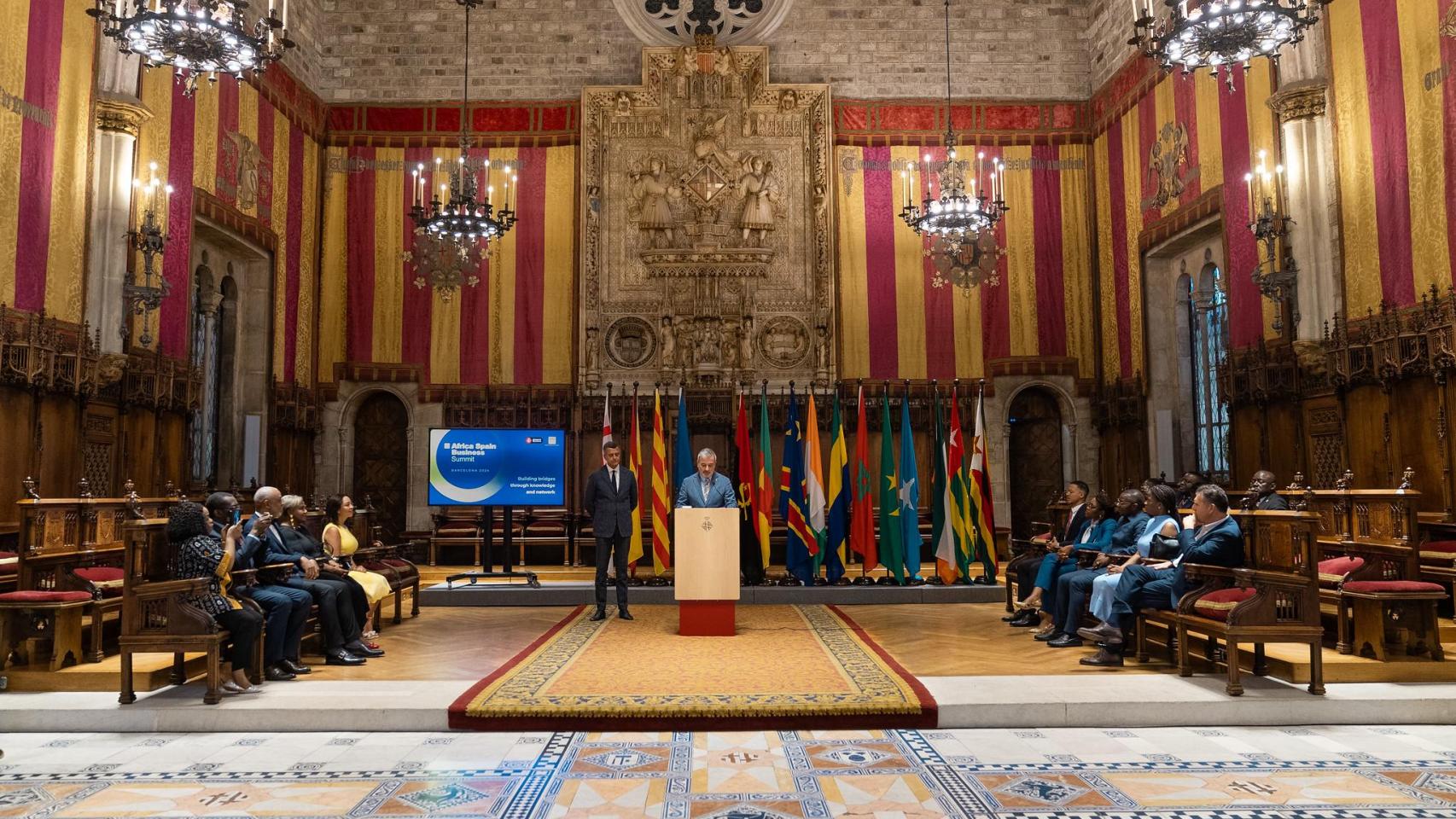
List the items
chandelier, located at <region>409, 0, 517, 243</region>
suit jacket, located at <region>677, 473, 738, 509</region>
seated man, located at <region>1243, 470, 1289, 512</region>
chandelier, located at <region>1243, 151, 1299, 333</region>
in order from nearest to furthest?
1. seated man, located at <region>1243, 470, 1289, 512</region>
2. suit jacket, located at <region>677, 473, 738, 509</region>
3. chandelier, located at <region>1243, 151, 1299, 333</region>
4. chandelier, located at <region>409, 0, 517, 243</region>

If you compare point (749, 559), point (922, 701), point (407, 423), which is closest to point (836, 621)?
point (749, 559)

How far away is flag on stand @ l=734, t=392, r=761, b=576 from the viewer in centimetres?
996

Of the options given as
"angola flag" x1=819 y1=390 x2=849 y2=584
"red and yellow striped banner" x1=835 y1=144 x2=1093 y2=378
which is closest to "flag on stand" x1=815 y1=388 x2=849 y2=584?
"angola flag" x1=819 y1=390 x2=849 y2=584

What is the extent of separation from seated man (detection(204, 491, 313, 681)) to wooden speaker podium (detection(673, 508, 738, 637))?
254cm

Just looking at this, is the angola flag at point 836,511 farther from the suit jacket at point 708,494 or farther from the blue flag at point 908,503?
the suit jacket at point 708,494

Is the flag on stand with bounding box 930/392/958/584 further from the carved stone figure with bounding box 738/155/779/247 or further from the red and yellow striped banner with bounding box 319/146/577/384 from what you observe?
the red and yellow striped banner with bounding box 319/146/577/384

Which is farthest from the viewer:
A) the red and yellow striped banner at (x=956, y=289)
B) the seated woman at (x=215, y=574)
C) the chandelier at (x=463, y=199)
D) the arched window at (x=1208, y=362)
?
the red and yellow striped banner at (x=956, y=289)

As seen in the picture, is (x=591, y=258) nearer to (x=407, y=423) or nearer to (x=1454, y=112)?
(x=407, y=423)

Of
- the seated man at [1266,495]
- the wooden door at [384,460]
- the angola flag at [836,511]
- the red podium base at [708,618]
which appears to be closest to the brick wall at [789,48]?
the wooden door at [384,460]

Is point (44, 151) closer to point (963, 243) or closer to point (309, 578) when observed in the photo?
point (309, 578)

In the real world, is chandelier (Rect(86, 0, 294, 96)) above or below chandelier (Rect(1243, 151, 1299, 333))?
above

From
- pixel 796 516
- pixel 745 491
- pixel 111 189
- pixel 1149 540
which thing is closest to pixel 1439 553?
pixel 1149 540

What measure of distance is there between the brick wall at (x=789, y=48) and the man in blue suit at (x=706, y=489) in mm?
9512

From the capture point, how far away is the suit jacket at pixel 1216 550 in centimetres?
567
